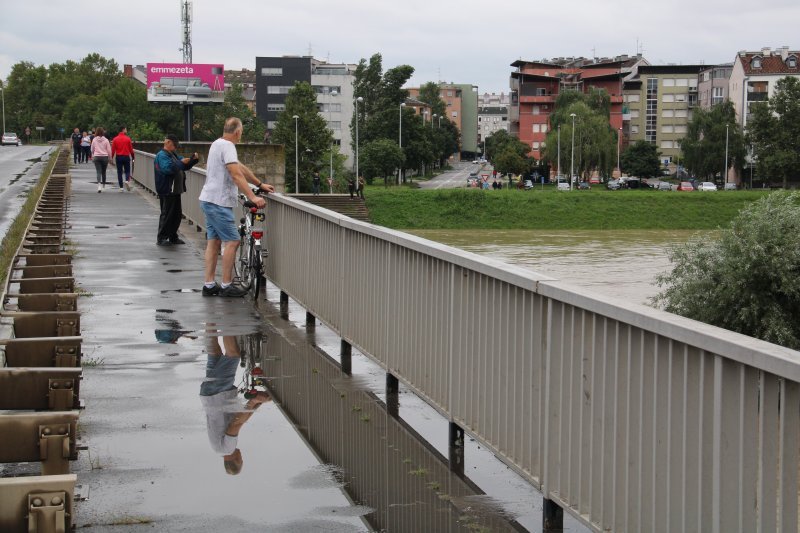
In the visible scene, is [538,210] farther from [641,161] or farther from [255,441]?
[255,441]

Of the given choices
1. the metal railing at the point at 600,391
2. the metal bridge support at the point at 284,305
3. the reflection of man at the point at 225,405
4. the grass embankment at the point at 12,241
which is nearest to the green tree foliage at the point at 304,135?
the grass embankment at the point at 12,241

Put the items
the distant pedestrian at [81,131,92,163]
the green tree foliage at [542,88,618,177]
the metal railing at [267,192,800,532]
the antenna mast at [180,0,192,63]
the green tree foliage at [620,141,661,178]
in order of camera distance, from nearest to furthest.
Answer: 1. the metal railing at [267,192,800,532]
2. the distant pedestrian at [81,131,92,163]
3. the antenna mast at [180,0,192,63]
4. the green tree foliage at [542,88,618,177]
5. the green tree foliage at [620,141,661,178]

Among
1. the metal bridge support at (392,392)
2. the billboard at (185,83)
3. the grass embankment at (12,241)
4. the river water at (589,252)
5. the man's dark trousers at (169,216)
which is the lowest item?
the river water at (589,252)

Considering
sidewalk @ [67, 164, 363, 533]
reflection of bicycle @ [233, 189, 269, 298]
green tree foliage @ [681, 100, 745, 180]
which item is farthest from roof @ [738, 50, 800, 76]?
sidewalk @ [67, 164, 363, 533]

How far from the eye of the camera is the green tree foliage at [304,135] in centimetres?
13338

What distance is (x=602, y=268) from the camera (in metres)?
54.9

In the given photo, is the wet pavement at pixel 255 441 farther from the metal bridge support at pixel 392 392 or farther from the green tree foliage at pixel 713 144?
the green tree foliage at pixel 713 144

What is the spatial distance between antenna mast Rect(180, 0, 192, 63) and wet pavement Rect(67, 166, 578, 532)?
115241 millimetres

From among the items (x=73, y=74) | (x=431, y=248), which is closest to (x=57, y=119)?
(x=73, y=74)

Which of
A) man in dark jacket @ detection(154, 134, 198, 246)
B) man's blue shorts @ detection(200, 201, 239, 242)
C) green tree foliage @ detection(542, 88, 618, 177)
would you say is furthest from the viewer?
green tree foliage @ detection(542, 88, 618, 177)

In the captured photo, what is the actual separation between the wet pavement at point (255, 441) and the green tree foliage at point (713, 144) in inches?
5342

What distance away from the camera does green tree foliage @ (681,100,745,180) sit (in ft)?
463

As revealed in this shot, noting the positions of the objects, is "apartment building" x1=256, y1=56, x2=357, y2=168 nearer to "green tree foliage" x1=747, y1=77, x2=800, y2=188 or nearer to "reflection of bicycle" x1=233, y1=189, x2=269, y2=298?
"green tree foliage" x1=747, y1=77, x2=800, y2=188

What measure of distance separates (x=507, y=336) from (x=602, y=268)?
1973 inches
